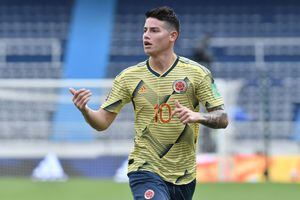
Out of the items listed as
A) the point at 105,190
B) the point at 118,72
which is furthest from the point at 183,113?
the point at 118,72

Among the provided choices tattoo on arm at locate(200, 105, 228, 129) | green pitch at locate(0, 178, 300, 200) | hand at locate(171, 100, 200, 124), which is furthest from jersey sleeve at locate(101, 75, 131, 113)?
green pitch at locate(0, 178, 300, 200)

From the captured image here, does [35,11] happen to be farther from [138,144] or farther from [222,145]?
[138,144]

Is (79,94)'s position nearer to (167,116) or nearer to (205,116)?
(167,116)

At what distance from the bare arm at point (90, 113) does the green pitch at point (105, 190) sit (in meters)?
5.66

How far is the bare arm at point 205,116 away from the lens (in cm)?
521

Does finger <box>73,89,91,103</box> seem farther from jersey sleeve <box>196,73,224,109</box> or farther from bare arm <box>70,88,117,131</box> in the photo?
jersey sleeve <box>196,73,224,109</box>

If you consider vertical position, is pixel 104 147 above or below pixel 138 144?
below

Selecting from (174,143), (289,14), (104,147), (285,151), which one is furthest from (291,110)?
(174,143)

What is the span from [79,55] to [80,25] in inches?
39.8

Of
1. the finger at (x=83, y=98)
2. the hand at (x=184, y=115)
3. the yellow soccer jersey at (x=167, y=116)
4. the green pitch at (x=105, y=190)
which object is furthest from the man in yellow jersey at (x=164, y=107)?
the green pitch at (x=105, y=190)

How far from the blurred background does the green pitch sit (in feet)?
4.11

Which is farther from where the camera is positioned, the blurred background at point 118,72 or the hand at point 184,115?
the blurred background at point 118,72

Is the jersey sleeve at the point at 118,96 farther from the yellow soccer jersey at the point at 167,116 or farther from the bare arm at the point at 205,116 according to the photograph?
the bare arm at the point at 205,116

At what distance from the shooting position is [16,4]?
79.0 feet
